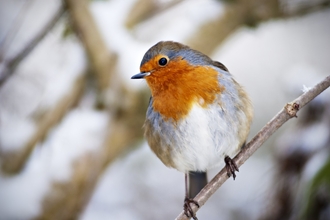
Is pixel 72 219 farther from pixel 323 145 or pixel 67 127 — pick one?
pixel 323 145

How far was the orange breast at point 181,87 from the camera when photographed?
6.79ft

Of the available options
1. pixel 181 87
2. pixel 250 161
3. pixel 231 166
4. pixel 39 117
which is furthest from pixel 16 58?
pixel 250 161

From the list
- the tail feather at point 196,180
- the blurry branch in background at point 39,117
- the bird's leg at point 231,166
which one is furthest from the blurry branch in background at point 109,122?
the bird's leg at point 231,166

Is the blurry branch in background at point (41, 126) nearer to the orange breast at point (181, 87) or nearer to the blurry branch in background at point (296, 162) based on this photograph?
the orange breast at point (181, 87)

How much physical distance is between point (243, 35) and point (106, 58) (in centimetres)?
143

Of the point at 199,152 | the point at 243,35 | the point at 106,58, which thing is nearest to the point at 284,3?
the point at 243,35

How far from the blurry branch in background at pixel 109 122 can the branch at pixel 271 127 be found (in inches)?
55.0

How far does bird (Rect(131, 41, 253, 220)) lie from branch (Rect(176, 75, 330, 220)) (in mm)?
207

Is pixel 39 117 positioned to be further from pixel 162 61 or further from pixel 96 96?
pixel 162 61

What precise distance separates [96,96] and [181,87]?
4.21ft

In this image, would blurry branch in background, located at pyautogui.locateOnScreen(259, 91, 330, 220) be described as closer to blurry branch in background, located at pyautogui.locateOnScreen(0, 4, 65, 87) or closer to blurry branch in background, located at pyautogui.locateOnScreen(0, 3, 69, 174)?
blurry branch in background, located at pyautogui.locateOnScreen(0, 3, 69, 174)

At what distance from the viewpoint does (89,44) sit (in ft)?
10.1

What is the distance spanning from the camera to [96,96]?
3.23 meters

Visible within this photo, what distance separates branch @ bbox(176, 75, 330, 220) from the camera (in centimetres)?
166
